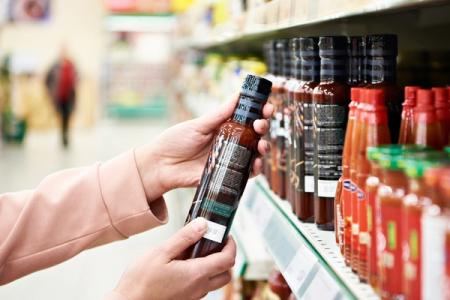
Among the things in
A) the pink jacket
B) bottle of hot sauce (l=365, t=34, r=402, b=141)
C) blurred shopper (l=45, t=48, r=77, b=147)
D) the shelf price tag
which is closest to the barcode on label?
the shelf price tag

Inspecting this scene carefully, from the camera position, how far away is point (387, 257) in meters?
1.03

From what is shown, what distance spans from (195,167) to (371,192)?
2.88 ft

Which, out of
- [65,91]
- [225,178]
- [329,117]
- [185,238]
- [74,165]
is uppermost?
[329,117]

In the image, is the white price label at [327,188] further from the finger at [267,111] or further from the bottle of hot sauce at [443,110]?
the bottle of hot sauce at [443,110]

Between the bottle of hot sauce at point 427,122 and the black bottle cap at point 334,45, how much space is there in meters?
0.39

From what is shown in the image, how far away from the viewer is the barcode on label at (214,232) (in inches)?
56.8

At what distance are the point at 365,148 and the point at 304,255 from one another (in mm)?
350

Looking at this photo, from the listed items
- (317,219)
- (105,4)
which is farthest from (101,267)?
(105,4)

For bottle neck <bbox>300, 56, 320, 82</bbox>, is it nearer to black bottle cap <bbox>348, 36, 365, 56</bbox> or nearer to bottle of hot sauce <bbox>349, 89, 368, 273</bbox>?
black bottle cap <bbox>348, 36, 365, 56</bbox>

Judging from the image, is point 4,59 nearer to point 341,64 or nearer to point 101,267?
point 101,267

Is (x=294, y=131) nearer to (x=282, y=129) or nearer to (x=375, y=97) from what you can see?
(x=282, y=129)

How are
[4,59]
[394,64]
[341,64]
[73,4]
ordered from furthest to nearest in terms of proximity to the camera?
[73,4]
[4,59]
[341,64]
[394,64]

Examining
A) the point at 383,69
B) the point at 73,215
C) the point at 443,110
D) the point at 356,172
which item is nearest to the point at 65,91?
the point at 73,215

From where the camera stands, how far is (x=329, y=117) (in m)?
1.46
